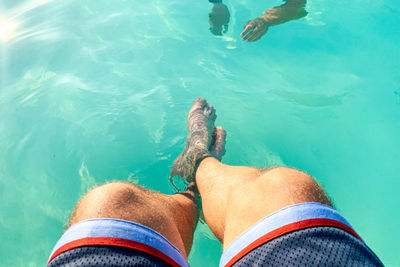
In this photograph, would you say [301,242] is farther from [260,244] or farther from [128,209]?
[128,209]

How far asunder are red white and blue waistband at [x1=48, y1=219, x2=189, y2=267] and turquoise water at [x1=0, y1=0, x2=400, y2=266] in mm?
1390

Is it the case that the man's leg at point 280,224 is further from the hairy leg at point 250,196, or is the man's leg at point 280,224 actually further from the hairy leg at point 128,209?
the hairy leg at point 128,209

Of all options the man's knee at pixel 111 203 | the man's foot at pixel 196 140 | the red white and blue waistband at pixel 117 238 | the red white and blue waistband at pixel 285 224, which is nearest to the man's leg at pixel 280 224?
the red white and blue waistband at pixel 285 224

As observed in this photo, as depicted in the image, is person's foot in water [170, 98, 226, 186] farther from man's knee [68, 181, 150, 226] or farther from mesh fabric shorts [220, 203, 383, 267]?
mesh fabric shorts [220, 203, 383, 267]

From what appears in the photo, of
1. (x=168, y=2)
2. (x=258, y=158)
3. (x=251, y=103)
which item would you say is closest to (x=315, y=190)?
(x=258, y=158)

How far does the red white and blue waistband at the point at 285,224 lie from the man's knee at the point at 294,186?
86 mm

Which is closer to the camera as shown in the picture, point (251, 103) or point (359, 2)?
point (251, 103)

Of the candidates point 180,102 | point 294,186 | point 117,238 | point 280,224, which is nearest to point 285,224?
point 280,224

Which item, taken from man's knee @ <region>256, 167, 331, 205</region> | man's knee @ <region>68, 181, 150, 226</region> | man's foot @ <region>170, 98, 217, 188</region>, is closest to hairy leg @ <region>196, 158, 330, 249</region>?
man's knee @ <region>256, 167, 331, 205</region>

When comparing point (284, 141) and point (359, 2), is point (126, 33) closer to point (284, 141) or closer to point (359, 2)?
point (284, 141)

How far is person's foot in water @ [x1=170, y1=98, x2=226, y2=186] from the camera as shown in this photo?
2281 mm

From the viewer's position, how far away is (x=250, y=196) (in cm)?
122

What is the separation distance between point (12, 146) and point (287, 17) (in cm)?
371

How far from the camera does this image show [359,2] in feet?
13.8
